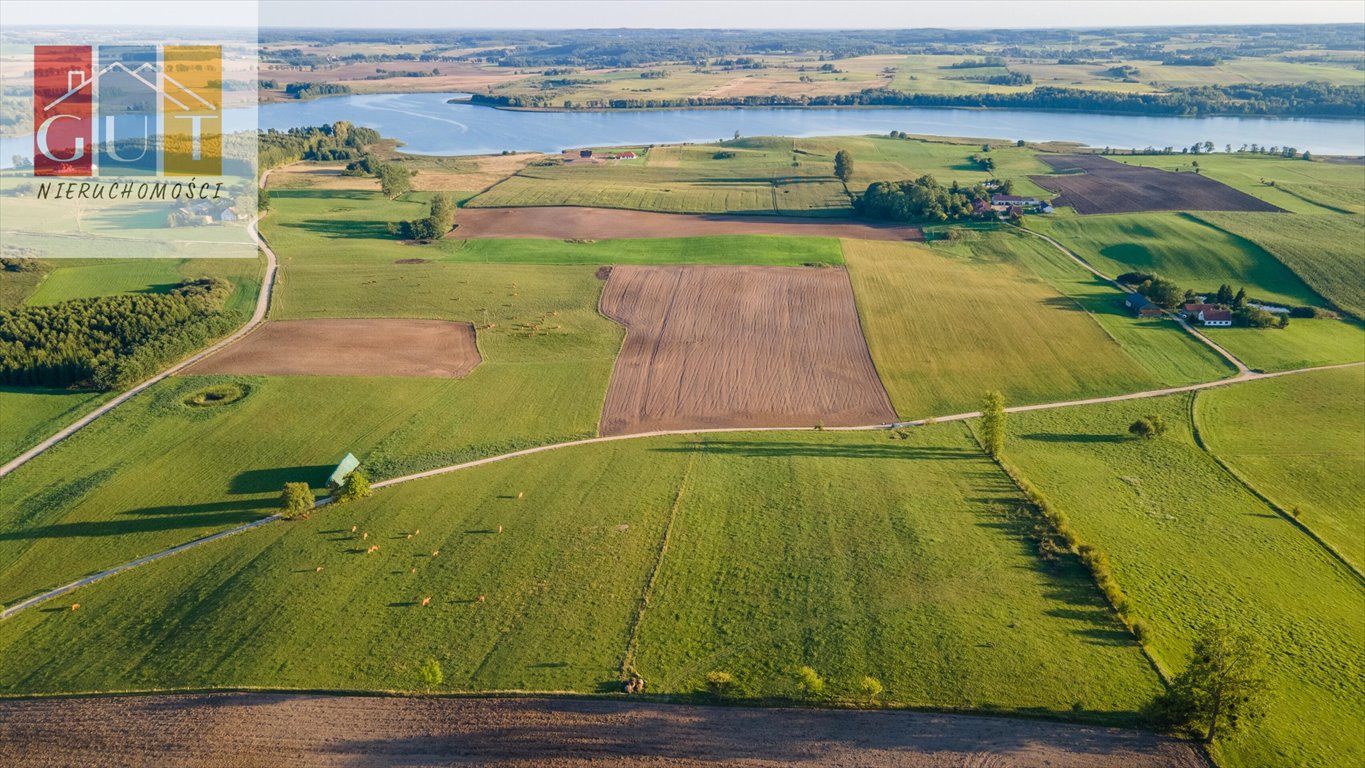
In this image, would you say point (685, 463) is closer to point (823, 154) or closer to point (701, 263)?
point (701, 263)

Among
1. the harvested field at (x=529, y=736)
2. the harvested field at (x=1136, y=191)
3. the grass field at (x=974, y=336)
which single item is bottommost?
the harvested field at (x=529, y=736)

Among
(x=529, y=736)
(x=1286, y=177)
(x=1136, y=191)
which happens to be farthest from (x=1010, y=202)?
(x=529, y=736)

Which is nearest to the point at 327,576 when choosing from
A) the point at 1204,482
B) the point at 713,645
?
the point at 713,645

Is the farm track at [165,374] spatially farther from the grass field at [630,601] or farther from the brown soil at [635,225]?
the brown soil at [635,225]

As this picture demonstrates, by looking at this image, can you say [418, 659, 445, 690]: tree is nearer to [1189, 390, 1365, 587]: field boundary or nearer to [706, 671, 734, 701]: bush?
[706, 671, 734, 701]: bush

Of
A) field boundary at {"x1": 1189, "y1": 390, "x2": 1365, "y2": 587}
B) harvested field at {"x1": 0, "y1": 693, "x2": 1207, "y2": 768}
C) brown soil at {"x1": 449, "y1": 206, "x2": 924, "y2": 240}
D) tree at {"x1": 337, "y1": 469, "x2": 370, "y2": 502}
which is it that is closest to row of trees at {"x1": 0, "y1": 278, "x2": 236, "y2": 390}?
tree at {"x1": 337, "y1": 469, "x2": 370, "y2": 502}

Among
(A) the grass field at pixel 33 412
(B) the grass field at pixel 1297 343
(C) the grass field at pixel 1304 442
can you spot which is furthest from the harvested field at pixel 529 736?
(B) the grass field at pixel 1297 343
